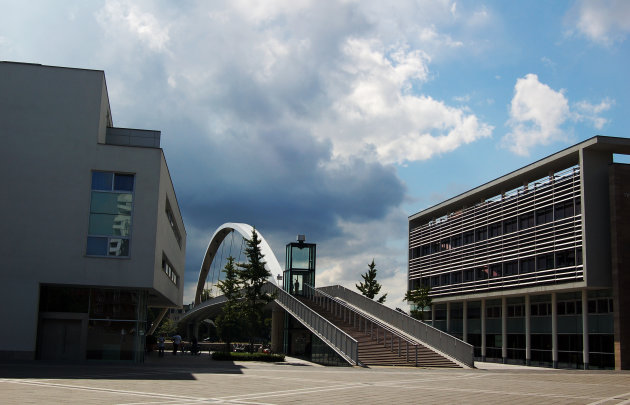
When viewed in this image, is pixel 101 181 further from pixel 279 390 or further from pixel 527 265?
pixel 527 265

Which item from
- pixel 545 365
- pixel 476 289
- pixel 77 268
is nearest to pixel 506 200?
pixel 476 289

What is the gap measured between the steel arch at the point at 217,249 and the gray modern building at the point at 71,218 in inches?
1180

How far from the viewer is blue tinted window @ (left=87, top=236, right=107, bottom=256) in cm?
2798

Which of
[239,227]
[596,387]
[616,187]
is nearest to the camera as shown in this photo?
[596,387]

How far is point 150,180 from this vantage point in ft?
95.2

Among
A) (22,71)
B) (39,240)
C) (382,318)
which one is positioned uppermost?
(22,71)

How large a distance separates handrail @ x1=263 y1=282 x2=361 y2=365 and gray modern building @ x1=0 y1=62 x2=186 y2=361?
894 cm

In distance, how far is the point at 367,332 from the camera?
3519 cm

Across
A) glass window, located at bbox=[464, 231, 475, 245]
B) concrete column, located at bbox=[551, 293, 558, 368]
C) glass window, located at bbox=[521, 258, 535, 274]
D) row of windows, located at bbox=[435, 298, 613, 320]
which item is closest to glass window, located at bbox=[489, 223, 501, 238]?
glass window, located at bbox=[464, 231, 475, 245]

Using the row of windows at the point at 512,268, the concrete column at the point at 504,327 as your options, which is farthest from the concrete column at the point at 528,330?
the concrete column at the point at 504,327

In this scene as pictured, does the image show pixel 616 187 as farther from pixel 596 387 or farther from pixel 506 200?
pixel 596 387

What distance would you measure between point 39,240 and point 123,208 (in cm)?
353

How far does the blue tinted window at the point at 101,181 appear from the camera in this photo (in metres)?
28.5

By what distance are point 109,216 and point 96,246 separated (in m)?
1.35
